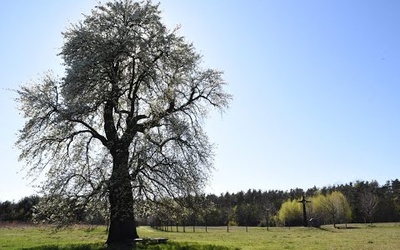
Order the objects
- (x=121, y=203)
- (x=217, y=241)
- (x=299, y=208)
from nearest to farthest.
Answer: (x=121, y=203) < (x=217, y=241) < (x=299, y=208)

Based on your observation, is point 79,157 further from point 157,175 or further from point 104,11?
point 104,11

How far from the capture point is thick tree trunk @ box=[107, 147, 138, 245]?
23641 mm

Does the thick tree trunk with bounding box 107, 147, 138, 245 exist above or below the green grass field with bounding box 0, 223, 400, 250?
above

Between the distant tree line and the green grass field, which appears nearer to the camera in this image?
the green grass field

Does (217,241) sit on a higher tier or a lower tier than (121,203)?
lower

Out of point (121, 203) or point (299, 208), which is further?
point (299, 208)

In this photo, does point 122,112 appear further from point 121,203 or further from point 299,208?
point 299,208

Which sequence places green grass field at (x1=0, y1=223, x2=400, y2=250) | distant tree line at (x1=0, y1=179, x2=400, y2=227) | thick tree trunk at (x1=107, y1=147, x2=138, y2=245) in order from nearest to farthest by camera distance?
thick tree trunk at (x1=107, y1=147, x2=138, y2=245) → green grass field at (x1=0, y1=223, x2=400, y2=250) → distant tree line at (x1=0, y1=179, x2=400, y2=227)

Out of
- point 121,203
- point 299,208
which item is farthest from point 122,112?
point 299,208

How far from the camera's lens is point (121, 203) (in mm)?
24312

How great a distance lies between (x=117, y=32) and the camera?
26984 mm

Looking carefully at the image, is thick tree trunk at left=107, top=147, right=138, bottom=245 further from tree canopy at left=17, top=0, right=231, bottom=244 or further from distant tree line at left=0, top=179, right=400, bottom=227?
distant tree line at left=0, top=179, right=400, bottom=227

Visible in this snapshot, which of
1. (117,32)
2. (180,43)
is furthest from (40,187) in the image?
(180,43)

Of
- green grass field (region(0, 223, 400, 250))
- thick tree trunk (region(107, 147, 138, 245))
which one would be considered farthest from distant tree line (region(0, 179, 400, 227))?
thick tree trunk (region(107, 147, 138, 245))
